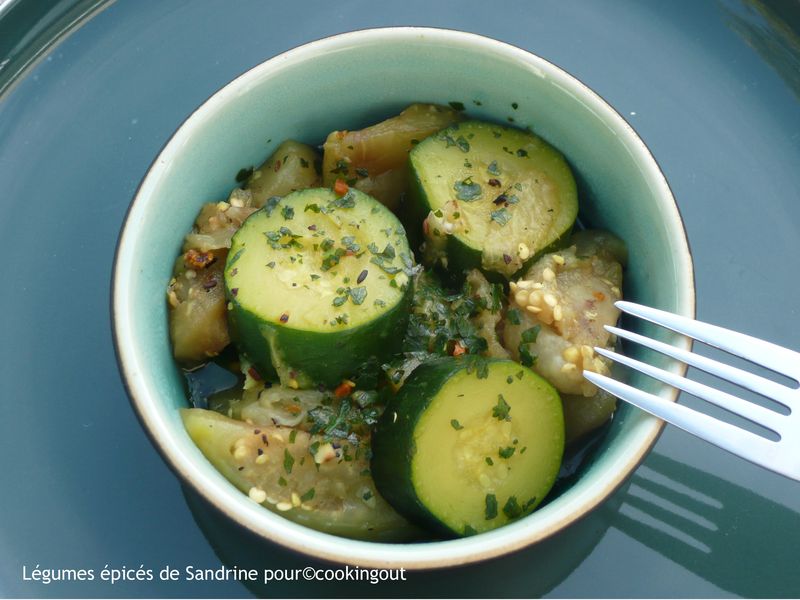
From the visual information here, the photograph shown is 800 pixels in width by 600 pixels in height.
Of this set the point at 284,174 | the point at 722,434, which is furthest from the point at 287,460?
the point at 722,434

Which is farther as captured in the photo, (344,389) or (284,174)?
(284,174)

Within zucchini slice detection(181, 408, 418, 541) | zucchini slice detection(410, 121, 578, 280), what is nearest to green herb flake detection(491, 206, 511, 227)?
zucchini slice detection(410, 121, 578, 280)

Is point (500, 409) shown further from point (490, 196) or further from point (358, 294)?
point (490, 196)

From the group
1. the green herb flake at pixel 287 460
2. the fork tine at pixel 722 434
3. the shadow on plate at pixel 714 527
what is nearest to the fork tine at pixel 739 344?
the fork tine at pixel 722 434

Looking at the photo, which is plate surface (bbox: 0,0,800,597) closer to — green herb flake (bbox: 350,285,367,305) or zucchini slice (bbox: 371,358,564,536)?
zucchini slice (bbox: 371,358,564,536)

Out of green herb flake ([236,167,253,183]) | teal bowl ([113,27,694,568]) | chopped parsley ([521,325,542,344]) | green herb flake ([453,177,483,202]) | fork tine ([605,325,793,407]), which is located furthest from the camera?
green herb flake ([236,167,253,183])

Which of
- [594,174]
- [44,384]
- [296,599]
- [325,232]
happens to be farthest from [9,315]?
[594,174]

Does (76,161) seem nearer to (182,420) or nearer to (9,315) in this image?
(9,315)

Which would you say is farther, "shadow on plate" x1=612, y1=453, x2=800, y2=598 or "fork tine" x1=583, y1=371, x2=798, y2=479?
"shadow on plate" x1=612, y1=453, x2=800, y2=598
